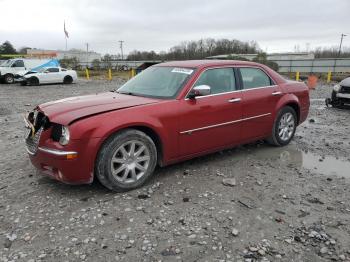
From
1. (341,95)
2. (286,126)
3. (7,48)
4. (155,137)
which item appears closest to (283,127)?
(286,126)

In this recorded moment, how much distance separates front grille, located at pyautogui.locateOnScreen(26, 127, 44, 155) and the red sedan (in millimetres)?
13

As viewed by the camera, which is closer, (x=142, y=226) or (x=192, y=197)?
(x=142, y=226)

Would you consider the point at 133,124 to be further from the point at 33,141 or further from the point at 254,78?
the point at 254,78

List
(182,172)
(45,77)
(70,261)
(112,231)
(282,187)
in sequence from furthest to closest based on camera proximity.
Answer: (45,77) < (182,172) < (282,187) < (112,231) < (70,261)

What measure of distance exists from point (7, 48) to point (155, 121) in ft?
283

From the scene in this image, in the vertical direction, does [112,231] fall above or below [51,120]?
below

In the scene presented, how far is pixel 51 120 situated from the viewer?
4.09 metres

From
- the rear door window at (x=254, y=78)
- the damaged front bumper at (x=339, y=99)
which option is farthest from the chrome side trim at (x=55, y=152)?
the damaged front bumper at (x=339, y=99)

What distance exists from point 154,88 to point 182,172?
1287 mm

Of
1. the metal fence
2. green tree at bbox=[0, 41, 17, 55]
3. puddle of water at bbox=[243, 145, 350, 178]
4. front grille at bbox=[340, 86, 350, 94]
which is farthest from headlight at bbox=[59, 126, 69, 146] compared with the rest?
green tree at bbox=[0, 41, 17, 55]

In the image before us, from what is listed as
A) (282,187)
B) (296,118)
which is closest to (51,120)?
(282,187)

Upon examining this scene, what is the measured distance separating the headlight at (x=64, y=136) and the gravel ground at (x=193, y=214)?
70 centimetres

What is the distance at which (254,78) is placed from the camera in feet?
19.2

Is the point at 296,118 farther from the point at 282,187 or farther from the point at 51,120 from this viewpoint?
the point at 51,120
